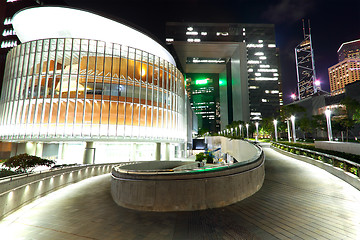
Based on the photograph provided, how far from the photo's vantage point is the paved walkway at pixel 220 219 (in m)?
5.03

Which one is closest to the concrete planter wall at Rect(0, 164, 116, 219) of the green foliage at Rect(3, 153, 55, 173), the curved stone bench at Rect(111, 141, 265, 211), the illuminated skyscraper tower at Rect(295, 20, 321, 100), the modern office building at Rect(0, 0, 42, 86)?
the green foliage at Rect(3, 153, 55, 173)

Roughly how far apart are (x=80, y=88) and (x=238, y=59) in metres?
63.9

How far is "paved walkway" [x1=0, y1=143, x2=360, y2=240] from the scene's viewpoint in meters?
5.03

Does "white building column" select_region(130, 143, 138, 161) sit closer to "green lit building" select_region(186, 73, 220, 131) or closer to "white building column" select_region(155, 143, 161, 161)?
"white building column" select_region(155, 143, 161, 161)

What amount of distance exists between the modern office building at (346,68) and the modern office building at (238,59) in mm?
87031

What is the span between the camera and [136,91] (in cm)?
2819

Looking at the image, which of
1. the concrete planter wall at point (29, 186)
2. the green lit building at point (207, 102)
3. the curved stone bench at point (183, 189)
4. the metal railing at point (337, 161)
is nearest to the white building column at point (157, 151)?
the concrete planter wall at point (29, 186)

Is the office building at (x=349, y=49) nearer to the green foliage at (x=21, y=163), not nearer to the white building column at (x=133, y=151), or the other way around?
the white building column at (x=133, y=151)

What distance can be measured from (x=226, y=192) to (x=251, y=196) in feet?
5.22

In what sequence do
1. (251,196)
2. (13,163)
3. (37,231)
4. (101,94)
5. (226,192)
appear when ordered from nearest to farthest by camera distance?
1. (37,231)
2. (226,192)
3. (251,196)
4. (13,163)
5. (101,94)

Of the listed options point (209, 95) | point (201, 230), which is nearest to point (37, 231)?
point (201, 230)

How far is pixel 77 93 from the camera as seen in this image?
24984mm

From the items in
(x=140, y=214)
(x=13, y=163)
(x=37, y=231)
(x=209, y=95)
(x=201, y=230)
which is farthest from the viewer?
(x=209, y=95)

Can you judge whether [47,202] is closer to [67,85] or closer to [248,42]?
[67,85]
